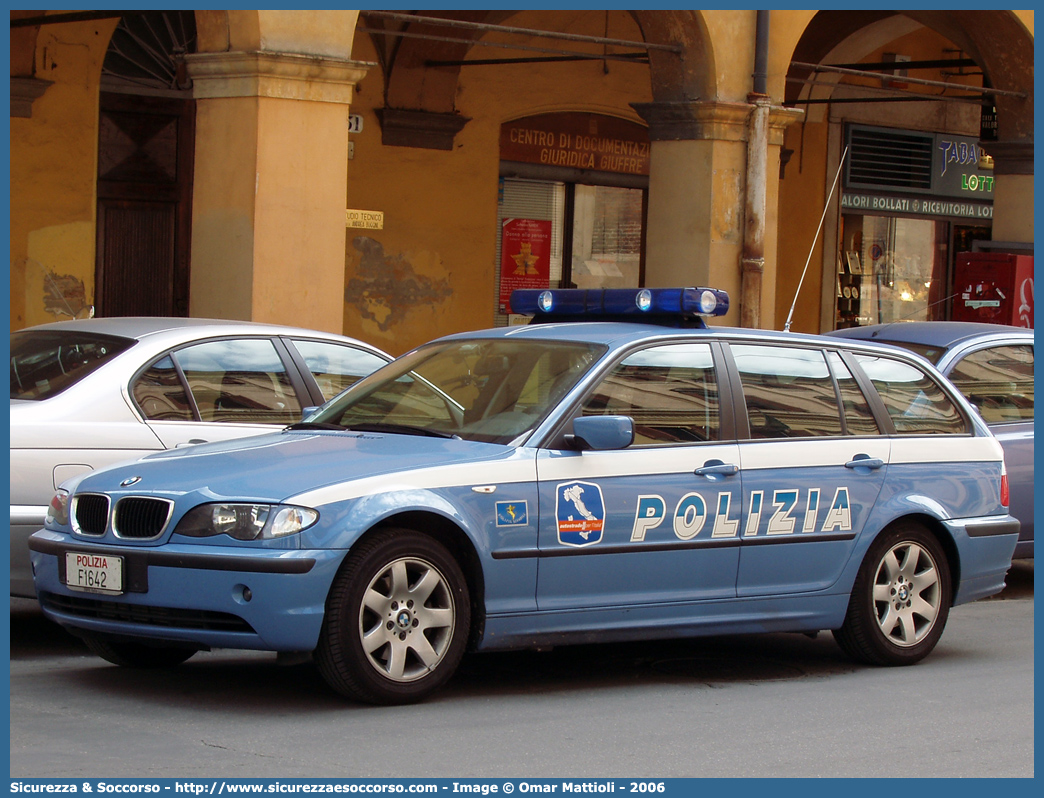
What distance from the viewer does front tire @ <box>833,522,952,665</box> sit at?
7.06m

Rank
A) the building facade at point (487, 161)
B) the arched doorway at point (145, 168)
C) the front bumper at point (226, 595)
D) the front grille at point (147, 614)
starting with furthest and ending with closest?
1. the arched doorway at point (145, 168)
2. the building facade at point (487, 161)
3. the front grille at point (147, 614)
4. the front bumper at point (226, 595)

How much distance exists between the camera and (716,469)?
6.54m

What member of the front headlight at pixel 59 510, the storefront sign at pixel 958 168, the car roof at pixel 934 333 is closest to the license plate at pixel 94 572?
the front headlight at pixel 59 510

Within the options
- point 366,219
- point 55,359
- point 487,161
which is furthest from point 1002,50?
point 55,359

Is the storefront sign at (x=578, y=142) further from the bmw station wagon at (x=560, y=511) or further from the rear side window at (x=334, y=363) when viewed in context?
the bmw station wagon at (x=560, y=511)

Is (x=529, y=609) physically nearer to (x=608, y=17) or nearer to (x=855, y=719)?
(x=855, y=719)

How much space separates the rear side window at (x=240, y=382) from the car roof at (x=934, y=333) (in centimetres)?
354

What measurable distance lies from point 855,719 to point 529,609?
4.20 feet

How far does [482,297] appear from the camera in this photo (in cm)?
1820

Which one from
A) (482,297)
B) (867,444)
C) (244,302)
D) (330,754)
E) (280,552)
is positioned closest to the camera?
(330,754)

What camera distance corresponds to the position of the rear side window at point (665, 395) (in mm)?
6492

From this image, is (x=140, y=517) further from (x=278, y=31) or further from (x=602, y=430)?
(x=278, y=31)

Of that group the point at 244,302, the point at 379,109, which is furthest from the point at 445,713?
the point at 379,109

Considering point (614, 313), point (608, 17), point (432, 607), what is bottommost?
A: point (432, 607)
